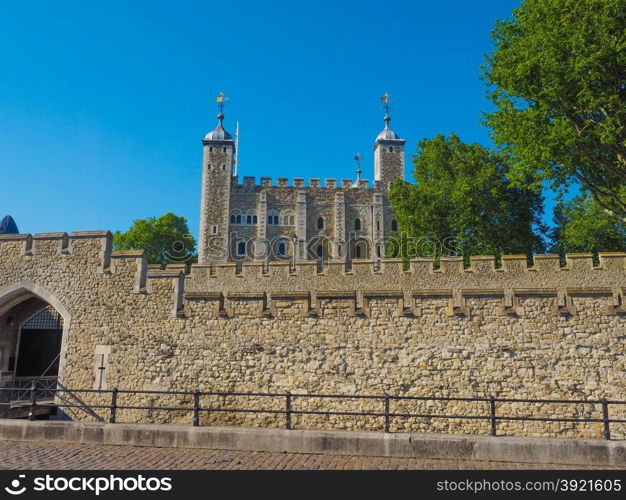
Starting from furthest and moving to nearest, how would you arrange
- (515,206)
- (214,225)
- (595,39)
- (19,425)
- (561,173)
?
(214,225) < (515,206) < (561,173) < (595,39) < (19,425)

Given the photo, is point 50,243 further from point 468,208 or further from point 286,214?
point 286,214

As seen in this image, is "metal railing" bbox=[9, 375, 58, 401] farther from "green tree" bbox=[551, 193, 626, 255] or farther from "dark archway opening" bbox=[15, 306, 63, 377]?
"green tree" bbox=[551, 193, 626, 255]

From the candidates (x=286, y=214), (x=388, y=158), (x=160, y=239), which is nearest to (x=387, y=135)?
(x=388, y=158)

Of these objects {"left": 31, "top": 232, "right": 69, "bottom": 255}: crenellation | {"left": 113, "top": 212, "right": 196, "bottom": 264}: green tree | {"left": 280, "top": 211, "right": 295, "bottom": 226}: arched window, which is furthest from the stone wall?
{"left": 280, "top": 211, "right": 295, "bottom": 226}: arched window

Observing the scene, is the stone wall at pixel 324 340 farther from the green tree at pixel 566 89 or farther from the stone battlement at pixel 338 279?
the green tree at pixel 566 89

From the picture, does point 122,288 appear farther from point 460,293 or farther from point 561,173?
point 561,173

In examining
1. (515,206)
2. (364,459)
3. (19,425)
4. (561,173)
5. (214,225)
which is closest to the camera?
(364,459)

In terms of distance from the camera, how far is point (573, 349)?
938 cm

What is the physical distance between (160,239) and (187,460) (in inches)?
1745

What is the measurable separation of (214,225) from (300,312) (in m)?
44.5

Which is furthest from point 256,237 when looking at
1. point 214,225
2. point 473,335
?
point 473,335

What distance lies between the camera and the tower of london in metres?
54.0

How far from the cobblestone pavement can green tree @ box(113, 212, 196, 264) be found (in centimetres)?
3957

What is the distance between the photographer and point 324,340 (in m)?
10.2
